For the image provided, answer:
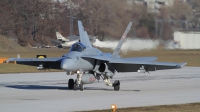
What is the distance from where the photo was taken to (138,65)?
75.4ft

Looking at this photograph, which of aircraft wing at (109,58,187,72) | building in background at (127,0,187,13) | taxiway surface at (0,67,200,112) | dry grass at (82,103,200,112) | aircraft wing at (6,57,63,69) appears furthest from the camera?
building in background at (127,0,187,13)

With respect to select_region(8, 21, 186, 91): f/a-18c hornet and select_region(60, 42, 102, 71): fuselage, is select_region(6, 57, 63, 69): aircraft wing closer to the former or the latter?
select_region(8, 21, 186, 91): f/a-18c hornet

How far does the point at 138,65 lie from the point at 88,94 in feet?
9.09

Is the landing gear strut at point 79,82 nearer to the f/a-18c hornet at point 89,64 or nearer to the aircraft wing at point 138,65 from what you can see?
the f/a-18c hornet at point 89,64

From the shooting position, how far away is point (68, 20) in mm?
74188

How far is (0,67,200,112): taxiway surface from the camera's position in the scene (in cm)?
1777

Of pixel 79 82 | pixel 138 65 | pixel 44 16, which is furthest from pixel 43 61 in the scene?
pixel 44 16

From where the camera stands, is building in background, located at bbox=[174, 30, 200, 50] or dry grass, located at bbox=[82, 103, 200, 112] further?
building in background, located at bbox=[174, 30, 200, 50]

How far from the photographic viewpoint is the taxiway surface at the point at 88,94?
17.8 meters

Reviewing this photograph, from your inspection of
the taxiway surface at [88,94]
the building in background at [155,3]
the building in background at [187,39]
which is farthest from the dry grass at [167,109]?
the building in background at [155,3]

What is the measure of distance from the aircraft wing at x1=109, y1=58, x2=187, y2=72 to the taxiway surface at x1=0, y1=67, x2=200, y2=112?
999 mm

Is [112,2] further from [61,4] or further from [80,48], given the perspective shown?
[61,4]

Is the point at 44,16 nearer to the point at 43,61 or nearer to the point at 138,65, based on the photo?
the point at 43,61

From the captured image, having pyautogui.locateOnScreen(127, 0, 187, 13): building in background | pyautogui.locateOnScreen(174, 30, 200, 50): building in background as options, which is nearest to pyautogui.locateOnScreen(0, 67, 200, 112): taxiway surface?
pyautogui.locateOnScreen(174, 30, 200, 50): building in background
